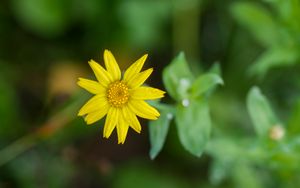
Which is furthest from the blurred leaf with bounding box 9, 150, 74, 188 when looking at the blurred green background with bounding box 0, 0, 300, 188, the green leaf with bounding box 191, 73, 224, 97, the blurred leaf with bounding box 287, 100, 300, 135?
the blurred leaf with bounding box 287, 100, 300, 135

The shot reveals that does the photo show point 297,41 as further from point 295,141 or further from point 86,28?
point 86,28

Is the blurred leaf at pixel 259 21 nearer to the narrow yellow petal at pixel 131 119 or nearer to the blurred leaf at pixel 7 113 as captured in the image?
the narrow yellow petal at pixel 131 119

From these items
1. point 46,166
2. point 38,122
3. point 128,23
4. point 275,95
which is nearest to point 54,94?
point 38,122

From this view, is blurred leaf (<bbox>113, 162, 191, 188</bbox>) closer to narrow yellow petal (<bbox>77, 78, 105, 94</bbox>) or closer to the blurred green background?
the blurred green background

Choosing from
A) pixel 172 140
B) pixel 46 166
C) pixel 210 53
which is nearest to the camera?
pixel 46 166

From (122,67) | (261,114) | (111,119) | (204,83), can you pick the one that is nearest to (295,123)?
(261,114)

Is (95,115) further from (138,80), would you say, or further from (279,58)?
(279,58)

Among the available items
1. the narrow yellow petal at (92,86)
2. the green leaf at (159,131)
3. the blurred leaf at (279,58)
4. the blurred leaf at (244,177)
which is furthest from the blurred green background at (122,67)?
the narrow yellow petal at (92,86)
